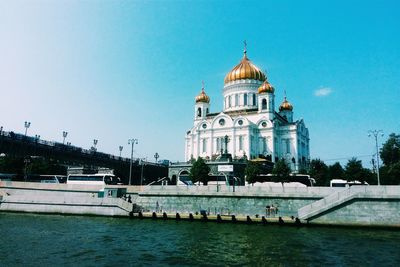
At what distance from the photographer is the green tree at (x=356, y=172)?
150ft

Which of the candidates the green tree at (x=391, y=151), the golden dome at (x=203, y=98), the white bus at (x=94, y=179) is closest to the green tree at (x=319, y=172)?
the green tree at (x=391, y=151)

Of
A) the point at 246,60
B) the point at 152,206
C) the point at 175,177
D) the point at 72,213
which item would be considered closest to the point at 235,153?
the point at 175,177

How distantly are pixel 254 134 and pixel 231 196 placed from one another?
31.1 metres

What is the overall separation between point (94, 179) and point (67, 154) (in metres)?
10.6

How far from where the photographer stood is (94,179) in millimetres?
46969

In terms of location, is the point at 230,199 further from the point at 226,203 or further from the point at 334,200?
the point at 334,200

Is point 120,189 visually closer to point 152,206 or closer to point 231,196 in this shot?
point 152,206

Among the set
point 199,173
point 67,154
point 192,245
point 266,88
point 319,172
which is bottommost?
point 192,245

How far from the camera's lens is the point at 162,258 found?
684 inches

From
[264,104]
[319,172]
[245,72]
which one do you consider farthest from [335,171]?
[245,72]

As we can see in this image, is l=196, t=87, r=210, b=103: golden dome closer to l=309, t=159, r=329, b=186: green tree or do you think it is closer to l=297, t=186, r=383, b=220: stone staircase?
l=309, t=159, r=329, b=186: green tree

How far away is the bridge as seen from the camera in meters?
46.3

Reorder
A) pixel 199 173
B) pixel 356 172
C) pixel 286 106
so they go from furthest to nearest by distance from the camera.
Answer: pixel 286 106 < pixel 199 173 < pixel 356 172

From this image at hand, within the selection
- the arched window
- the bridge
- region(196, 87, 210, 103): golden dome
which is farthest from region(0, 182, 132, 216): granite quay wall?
region(196, 87, 210, 103): golden dome
